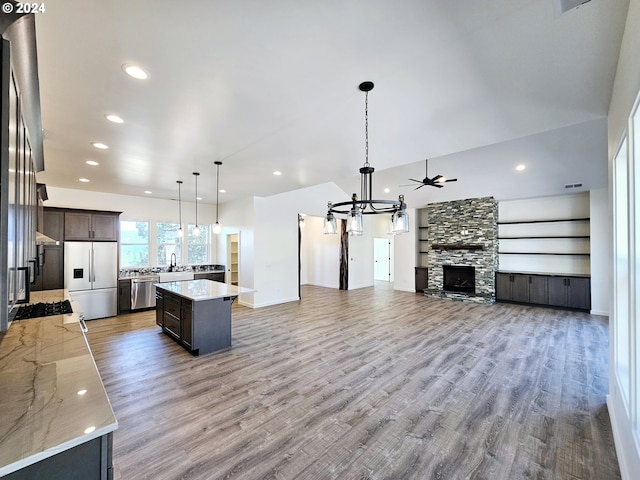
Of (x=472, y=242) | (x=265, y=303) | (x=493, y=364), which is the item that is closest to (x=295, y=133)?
(x=493, y=364)

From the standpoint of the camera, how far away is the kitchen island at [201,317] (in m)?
4.08

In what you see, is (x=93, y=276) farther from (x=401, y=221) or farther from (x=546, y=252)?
(x=546, y=252)

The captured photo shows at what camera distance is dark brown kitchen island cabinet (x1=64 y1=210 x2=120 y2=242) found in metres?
5.98

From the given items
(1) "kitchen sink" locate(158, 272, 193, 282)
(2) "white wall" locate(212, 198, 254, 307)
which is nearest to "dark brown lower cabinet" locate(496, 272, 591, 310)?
(2) "white wall" locate(212, 198, 254, 307)

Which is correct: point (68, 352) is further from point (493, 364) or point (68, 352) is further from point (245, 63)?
point (493, 364)

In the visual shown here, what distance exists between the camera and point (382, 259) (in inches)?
515

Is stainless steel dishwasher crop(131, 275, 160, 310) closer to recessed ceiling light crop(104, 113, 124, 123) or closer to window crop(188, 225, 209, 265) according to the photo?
window crop(188, 225, 209, 265)

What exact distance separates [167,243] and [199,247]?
947mm

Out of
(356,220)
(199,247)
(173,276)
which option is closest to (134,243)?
(173,276)

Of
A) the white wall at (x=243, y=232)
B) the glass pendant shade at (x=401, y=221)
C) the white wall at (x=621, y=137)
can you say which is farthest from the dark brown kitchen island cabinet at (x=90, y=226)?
the white wall at (x=621, y=137)

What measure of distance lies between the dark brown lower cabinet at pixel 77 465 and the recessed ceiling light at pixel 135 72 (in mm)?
2379

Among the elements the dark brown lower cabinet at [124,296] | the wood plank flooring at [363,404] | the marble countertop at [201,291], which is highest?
the marble countertop at [201,291]

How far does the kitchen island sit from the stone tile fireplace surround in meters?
6.82

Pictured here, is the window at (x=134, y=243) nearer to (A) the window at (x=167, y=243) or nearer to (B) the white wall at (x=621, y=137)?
(A) the window at (x=167, y=243)
